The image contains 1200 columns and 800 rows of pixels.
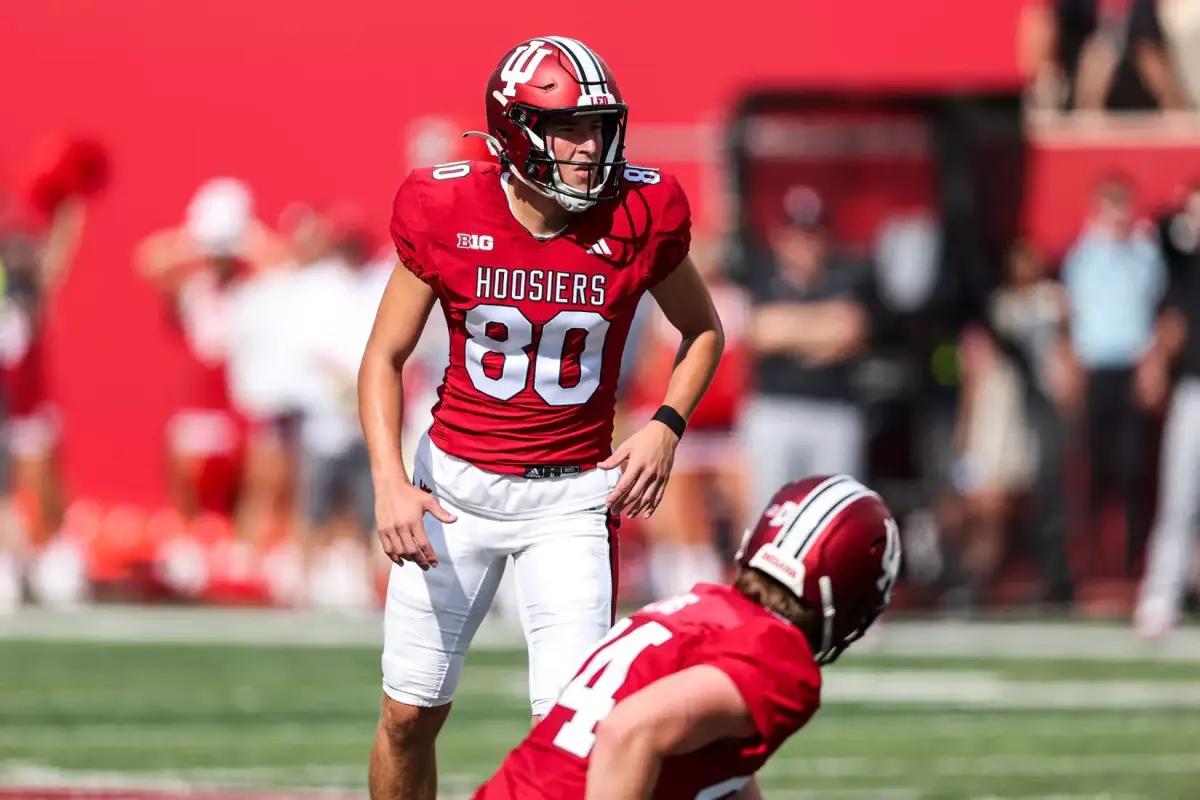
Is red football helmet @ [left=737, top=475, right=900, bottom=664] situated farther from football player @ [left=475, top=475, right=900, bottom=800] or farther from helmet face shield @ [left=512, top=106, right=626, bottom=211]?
helmet face shield @ [left=512, top=106, right=626, bottom=211]

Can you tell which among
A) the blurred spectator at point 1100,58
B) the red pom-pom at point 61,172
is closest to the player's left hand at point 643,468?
the red pom-pom at point 61,172

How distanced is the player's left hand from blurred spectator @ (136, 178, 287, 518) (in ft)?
28.9

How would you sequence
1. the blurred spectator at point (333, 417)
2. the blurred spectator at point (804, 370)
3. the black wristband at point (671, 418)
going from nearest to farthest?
the black wristband at point (671, 418) → the blurred spectator at point (804, 370) → the blurred spectator at point (333, 417)

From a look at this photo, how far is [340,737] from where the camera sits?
838 cm

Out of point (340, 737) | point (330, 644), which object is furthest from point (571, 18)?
point (340, 737)

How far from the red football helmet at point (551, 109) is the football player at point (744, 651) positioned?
4.30 ft

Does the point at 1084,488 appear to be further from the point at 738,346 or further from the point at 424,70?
the point at 424,70

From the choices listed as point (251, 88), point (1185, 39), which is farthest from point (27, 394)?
point (1185, 39)

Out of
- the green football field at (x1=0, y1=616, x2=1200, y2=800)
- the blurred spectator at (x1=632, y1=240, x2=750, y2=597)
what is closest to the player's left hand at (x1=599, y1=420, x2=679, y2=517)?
the green football field at (x1=0, y1=616, x2=1200, y2=800)

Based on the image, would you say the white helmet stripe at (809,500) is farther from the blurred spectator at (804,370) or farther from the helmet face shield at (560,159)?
the blurred spectator at (804,370)

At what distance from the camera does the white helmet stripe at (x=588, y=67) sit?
16.9 feet

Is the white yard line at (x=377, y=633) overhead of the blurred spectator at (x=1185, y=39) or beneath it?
beneath

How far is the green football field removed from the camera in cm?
757

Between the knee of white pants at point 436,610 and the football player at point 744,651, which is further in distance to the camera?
the knee of white pants at point 436,610
